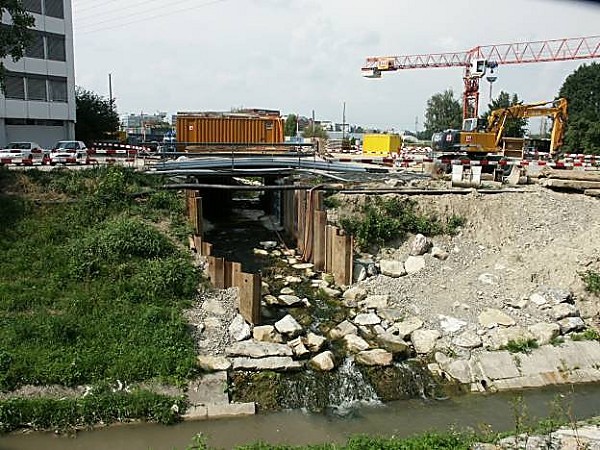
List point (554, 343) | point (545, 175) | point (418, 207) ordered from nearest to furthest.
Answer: point (554, 343), point (418, 207), point (545, 175)

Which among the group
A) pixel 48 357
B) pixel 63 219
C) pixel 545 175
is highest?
pixel 545 175

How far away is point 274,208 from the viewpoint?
26.5m

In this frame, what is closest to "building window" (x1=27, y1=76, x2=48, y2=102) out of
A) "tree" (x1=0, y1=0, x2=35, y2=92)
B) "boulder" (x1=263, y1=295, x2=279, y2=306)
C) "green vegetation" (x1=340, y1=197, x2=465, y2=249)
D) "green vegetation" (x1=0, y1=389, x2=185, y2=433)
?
→ "tree" (x1=0, y1=0, x2=35, y2=92)

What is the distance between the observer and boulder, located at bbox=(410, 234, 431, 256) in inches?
675

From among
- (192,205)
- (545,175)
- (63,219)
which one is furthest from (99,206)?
(545,175)

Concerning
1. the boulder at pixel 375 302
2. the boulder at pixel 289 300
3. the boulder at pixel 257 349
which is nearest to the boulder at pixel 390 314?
the boulder at pixel 375 302

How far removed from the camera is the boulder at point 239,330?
477 inches

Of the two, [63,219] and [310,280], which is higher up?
[63,219]

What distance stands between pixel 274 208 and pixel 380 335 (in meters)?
14.2

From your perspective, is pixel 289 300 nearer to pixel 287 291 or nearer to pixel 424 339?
pixel 287 291

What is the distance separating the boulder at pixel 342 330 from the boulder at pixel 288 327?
2.97 feet

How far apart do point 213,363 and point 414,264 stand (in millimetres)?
7777

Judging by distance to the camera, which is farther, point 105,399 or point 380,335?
point 380,335

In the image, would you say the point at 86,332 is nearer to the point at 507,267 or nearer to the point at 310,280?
the point at 310,280
